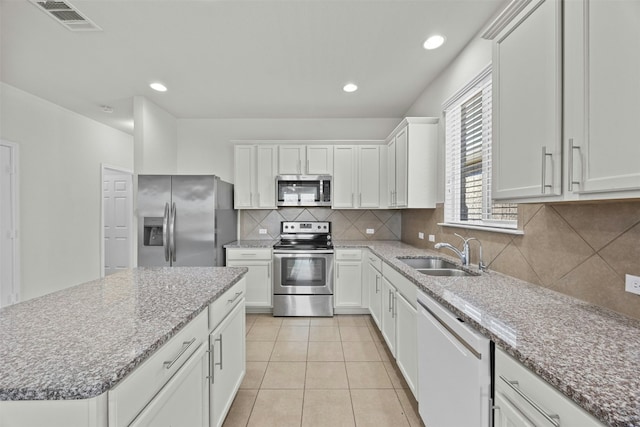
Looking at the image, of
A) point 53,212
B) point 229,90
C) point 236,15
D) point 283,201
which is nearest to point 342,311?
point 283,201

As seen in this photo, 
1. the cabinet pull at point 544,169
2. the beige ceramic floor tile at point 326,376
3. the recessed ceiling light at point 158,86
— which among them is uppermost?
the recessed ceiling light at point 158,86

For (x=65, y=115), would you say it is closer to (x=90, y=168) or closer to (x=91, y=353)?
(x=90, y=168)

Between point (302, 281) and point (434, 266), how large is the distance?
1.65 m

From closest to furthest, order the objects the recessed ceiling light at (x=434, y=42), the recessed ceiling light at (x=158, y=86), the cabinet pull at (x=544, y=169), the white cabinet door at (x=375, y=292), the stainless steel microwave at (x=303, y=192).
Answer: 1. the cabinet pull at (x=544, y=169)
2. the recessed ceiling light at (x=434, y=42)
3. the white cabinet door at (x=375, y=292)
4. the recessed ceiling light at (x=158, y=86)
5. the stainless steel microwave at (x=303, y=192)

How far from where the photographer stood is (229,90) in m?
3.25

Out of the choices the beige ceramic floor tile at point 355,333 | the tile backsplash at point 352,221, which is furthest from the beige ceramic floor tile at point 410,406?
the tile backsplash at point 352,221

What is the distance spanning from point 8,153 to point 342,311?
437 centimetres

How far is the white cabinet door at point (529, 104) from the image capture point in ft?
3.60

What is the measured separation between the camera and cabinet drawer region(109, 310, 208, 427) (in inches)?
29.8

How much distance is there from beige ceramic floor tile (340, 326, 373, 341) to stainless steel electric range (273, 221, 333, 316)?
380 mm

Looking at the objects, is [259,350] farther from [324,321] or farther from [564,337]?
[564,337]

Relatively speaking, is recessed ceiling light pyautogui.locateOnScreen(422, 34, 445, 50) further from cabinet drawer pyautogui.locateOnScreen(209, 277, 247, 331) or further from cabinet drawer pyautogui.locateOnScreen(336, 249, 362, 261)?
cabinet drawer pyautogui.locateOnScreen(209, 277, 247, 331)

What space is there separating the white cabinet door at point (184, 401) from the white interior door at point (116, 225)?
4.50 m

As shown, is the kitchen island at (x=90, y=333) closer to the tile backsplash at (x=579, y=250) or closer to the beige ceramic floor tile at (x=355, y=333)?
the tile backsplash at (x=579, y=250)
